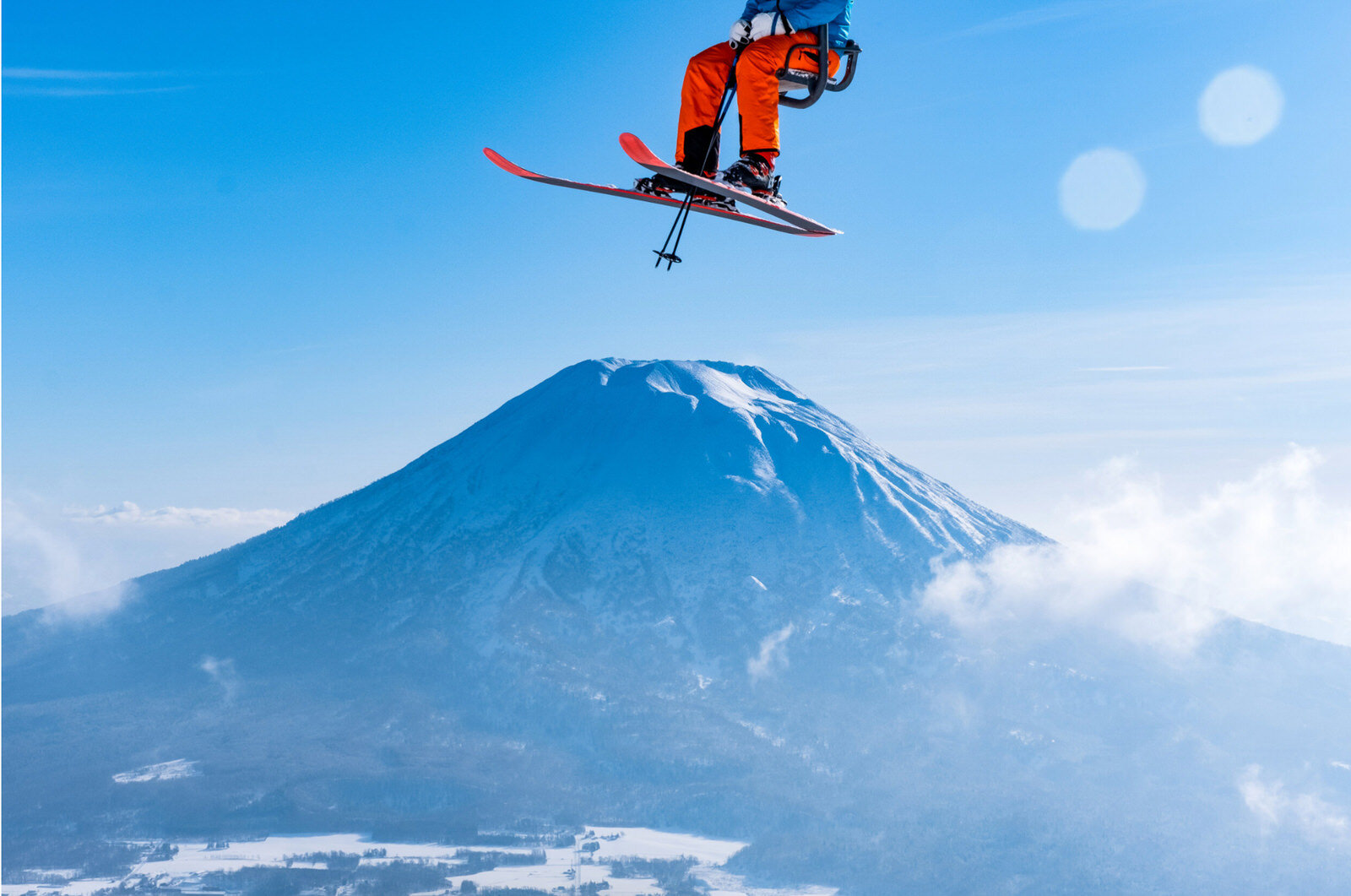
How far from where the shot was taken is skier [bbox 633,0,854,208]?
9.01m

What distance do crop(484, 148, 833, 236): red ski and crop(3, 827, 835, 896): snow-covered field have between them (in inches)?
4609

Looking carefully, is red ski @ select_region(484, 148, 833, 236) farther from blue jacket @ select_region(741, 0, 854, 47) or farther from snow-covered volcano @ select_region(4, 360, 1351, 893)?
snow-covered volcano @ select_region(4, 360, 1351, 893)

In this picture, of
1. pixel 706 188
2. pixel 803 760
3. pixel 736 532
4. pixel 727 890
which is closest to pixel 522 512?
pixel 736 532

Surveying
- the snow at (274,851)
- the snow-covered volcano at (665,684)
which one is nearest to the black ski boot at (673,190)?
the snow-covered volcano at (665,684)

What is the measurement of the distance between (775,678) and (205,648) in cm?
10747

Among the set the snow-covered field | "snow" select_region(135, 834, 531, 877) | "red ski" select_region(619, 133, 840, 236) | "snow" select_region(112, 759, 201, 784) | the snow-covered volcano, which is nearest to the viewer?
A: "red ski" select_region(619, 133, 840, 236)

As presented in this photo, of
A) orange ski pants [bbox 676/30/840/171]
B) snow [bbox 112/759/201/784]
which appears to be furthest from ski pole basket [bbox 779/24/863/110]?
snow [bbox 112/759/201/784]

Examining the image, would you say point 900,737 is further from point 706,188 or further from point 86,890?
point 706,188

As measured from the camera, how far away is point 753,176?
926 cm

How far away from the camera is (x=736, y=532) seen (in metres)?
172

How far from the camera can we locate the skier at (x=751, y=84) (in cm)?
901

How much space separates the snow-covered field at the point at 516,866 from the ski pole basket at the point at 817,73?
387ft

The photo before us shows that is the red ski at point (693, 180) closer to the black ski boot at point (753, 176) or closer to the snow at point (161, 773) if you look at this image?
the black ski boot at point (753, 176)

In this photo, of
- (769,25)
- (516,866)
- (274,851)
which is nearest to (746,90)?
(769,25)
